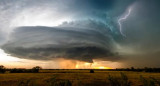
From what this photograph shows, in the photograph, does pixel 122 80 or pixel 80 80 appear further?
pixel 80 80

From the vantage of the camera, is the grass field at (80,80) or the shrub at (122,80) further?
the shrub at (122,80)

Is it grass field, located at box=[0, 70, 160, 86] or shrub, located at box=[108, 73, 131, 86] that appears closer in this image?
grass field, located at box=[0, 70, 160, 86]

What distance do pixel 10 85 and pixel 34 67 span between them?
130 metres

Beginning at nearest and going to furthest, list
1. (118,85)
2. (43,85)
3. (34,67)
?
(118,85), (43,85), (34,67)

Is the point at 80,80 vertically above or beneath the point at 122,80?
beneath

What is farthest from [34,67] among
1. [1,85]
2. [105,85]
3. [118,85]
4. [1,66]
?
[118,85]

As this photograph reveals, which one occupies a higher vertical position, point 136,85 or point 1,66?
point 1,66

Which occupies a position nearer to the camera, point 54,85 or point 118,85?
point 54,85

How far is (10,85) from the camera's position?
52281 mm

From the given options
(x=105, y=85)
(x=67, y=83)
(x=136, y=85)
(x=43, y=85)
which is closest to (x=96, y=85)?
(x=105, y=85)

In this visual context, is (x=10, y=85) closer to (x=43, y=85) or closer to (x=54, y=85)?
(x=43, y=85)

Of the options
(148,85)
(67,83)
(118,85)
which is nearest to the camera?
(148,85)

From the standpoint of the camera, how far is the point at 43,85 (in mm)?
50844

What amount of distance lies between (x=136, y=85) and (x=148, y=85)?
128 ft
